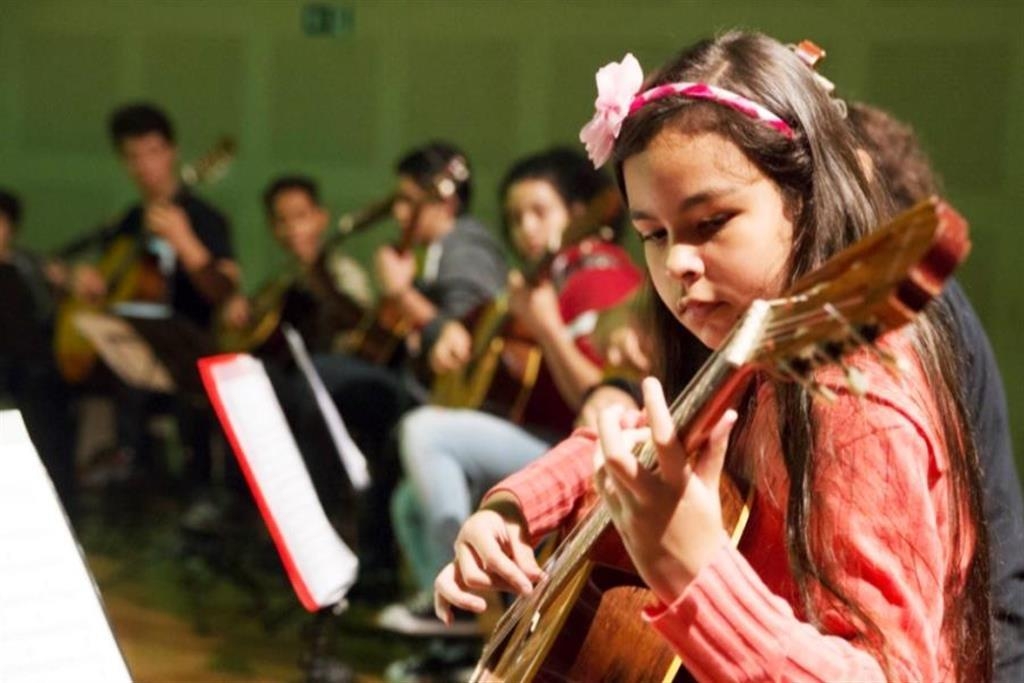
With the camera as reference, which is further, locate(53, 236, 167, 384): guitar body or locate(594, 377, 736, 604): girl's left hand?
locate(53, 236, 167, 384): guitar body

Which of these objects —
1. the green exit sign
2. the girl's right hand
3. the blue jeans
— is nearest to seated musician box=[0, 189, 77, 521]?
the green exit sign

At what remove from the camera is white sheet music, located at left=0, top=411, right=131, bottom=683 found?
1.25m

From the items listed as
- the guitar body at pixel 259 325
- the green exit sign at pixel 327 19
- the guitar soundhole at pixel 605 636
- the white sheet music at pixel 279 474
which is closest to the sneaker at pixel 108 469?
the guitar body at pixel 259 325

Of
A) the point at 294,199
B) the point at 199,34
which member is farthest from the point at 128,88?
the point at 294,199

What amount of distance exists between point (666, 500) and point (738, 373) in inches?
4.3

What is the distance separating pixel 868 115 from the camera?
2.34m

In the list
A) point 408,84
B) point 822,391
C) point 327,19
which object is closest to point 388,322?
point 408,84

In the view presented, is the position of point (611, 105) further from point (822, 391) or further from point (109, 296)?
point (109, 296)

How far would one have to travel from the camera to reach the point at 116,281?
5.12 metres

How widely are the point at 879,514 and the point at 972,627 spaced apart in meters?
0.29

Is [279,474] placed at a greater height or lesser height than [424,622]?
greater

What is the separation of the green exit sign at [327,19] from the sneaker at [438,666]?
3100 millimetres

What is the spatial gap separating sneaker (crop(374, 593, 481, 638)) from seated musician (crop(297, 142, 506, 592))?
42 centimetres

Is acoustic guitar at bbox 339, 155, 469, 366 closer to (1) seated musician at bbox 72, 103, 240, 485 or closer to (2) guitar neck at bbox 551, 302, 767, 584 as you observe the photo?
(1) seated musician at bbox 72, 103, 240, 485
